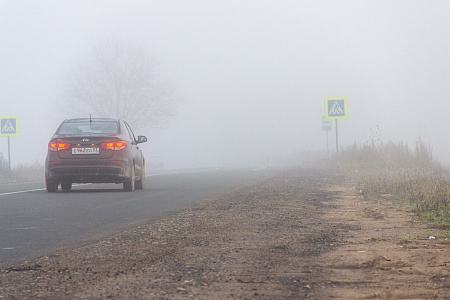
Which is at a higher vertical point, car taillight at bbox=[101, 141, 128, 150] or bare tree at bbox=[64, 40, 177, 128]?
bare tree at bbox=[64, 40, 177, 128]

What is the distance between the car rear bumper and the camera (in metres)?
17.8

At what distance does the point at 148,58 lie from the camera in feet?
232

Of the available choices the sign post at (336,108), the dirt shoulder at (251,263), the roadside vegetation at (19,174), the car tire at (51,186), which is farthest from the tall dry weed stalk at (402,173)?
the roadside vegetation at (19,174)

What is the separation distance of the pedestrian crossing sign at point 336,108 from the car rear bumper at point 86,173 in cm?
2039

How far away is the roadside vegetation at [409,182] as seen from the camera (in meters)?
11.5

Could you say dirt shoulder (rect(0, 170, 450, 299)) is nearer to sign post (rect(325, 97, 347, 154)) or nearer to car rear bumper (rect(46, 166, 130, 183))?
car rear bumper (rect(46, 166, 130, 183))

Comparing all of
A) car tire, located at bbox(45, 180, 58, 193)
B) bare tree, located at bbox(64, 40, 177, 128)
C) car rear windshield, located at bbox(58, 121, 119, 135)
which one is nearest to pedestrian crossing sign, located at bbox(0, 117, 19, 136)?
car tire, located at bbox(45, 180, 58, 193)

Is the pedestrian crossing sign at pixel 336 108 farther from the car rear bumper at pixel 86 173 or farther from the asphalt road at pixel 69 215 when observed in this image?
the car rear bumper at pixel 86 173

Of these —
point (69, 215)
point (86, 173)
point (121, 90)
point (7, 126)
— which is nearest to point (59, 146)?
point (86, 173)

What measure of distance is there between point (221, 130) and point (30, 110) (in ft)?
90.7

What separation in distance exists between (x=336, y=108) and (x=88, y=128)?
20.4 meters

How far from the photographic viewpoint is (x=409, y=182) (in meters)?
16.4

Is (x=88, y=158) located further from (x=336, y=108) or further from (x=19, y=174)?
(x=336, y=108)

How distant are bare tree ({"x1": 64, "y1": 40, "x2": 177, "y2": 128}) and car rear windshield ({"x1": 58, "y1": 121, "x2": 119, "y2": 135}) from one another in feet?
159
